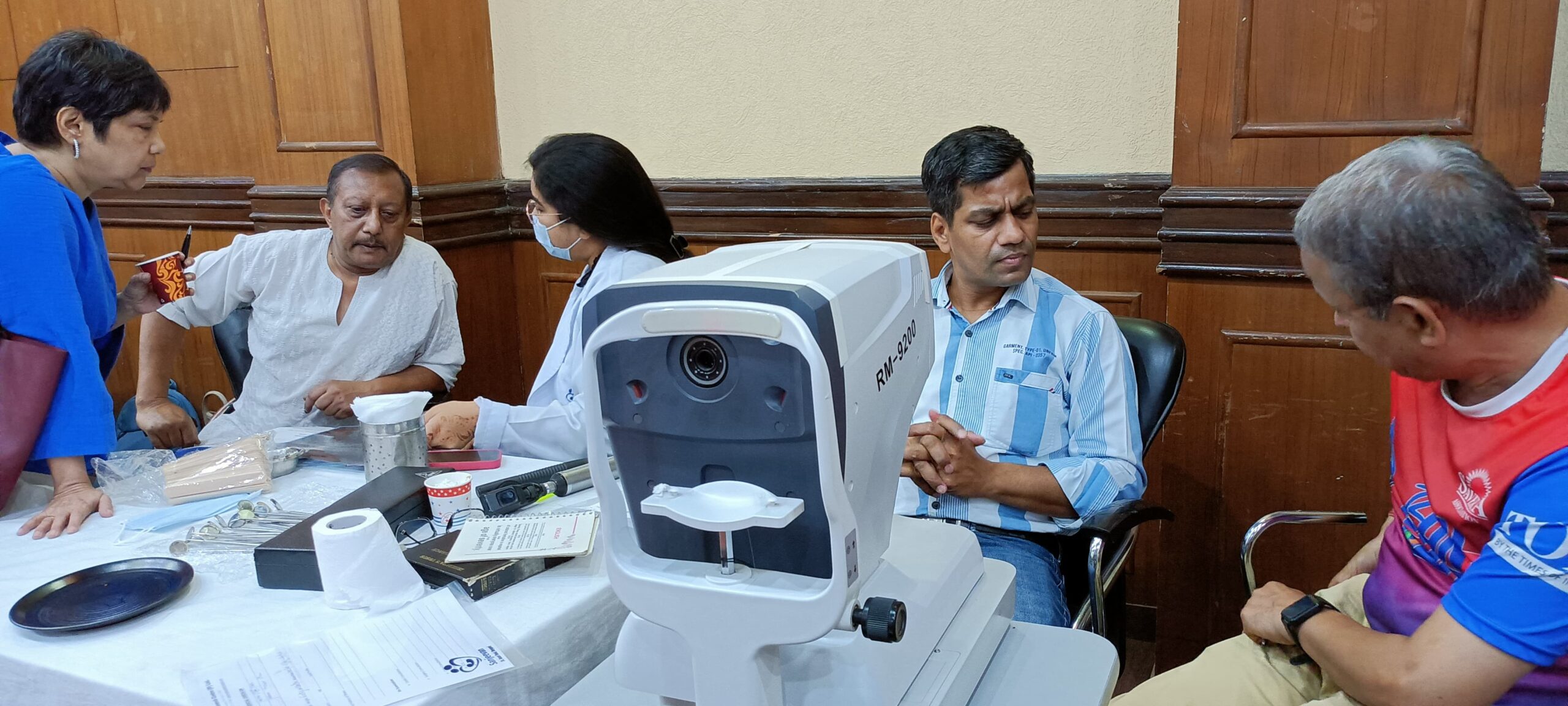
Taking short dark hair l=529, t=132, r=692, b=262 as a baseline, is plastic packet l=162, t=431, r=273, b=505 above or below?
below

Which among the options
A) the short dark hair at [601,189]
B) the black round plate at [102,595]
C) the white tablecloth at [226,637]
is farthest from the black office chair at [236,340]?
the black round plate at [102,595]

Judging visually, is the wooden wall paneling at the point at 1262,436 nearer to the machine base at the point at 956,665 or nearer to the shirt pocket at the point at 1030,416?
the shirt pocket at the point at 1030,416

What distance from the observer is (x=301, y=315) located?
8.42ft

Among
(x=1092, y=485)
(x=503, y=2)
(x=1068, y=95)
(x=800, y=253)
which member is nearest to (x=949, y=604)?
(x=800, y=253)

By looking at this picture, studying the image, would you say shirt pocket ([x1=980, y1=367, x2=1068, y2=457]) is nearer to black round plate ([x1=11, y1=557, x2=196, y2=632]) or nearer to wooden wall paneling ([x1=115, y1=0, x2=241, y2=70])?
black round plate ([x1=11, y1=557, x2=196, y2=632])

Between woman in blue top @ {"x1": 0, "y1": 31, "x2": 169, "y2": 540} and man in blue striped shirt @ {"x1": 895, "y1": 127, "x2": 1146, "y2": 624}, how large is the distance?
55.2 inches

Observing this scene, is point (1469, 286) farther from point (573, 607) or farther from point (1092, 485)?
point (573, 607)

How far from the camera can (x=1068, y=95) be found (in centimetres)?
251

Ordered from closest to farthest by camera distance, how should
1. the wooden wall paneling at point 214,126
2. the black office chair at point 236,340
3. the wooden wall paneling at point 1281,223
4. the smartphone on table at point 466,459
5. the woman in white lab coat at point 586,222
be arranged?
1. the smartphone on table at point 466,459
2. the wooden wall paneling at point 1281,223
3. the woman in white lab coat at point 586,222
4. the black office chair at point 236,340
5. the wooden wall paneling at point 214,126

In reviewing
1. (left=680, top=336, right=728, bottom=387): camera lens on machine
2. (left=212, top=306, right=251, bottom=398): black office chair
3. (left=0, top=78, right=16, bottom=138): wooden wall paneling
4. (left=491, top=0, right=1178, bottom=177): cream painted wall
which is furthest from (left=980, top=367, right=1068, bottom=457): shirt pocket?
(left=0, top=78, right=16, bottom=138): wooden wall paneling

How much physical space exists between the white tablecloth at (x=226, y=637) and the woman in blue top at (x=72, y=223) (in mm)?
304

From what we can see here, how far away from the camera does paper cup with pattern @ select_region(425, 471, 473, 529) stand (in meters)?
1.47

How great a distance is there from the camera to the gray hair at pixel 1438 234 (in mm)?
1027

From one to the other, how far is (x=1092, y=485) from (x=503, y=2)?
2.51 metres
